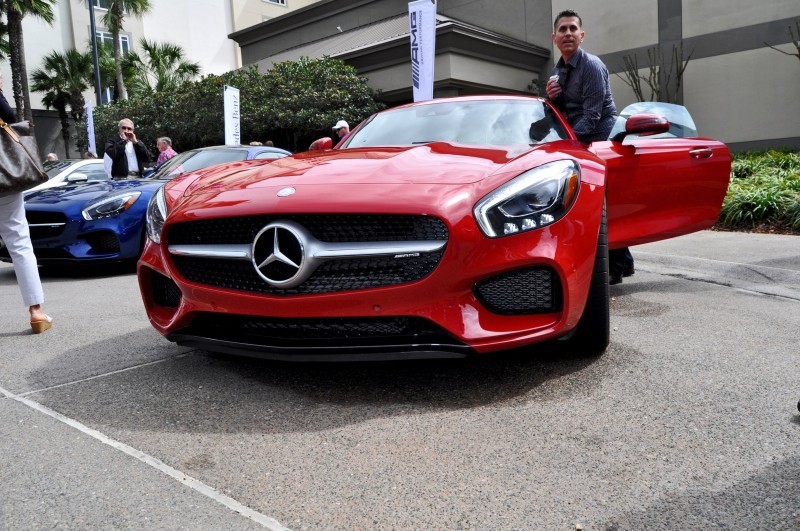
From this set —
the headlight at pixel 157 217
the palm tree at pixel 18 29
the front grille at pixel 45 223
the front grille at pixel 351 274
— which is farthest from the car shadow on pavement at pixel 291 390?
the palm tree at pixel 18 29

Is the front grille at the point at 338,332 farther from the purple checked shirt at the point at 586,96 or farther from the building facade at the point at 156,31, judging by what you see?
the building facade at the point at 156,31

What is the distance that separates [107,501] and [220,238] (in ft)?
3.83

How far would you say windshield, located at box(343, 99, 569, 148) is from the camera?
143 inches

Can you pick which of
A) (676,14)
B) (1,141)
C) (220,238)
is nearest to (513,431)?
(220,238)

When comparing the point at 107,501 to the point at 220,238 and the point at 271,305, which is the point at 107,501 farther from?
the point at 220,238

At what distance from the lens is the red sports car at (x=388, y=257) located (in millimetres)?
2486

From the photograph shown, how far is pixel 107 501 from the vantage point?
191 cm

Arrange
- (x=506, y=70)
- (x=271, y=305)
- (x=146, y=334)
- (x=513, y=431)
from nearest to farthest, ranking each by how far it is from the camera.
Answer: (x=513, y=431) → (x=271, y=305) → (x=146, y=334) → (x=506, y=70)

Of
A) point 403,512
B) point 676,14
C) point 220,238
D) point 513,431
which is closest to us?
point 403,512

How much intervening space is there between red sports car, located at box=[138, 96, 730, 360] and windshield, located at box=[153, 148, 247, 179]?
3995mm

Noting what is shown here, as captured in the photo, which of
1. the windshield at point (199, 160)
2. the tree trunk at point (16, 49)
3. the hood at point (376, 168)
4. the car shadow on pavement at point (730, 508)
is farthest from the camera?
the tree trunk at point (16, 49)

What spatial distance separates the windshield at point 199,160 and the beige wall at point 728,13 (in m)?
12.9

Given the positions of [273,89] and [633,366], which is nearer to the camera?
[633,366]

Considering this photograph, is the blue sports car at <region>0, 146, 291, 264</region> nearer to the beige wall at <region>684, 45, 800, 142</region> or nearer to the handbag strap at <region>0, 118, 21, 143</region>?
the handbag strap at <region>0, 118, 21, 143</region>
